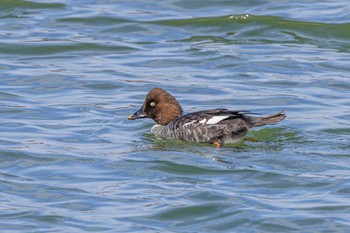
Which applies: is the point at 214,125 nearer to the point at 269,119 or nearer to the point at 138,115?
the point at 269,119

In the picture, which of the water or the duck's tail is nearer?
the water

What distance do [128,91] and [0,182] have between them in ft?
16.4

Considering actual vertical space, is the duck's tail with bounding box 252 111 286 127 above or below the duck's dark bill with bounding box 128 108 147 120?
above

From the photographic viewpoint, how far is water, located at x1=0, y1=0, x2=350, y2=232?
11.7m

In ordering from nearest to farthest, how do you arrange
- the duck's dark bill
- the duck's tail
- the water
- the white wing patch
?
the water
the duck's tail
the white wing patch
the duck's dark bill

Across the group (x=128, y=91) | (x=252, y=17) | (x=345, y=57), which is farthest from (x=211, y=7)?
(x=128, y=91)

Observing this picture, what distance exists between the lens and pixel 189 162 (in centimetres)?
1350

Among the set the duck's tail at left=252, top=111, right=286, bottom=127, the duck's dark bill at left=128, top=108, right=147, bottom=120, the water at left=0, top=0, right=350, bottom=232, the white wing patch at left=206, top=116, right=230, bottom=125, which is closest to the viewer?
the water at left=0, top=0, right=350, bottom=232

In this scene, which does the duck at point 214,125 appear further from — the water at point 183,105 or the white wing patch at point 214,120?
the water at point 183,105

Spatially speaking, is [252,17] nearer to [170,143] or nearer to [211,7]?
[211,7]

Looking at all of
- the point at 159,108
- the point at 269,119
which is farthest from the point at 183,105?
the point at 269,119

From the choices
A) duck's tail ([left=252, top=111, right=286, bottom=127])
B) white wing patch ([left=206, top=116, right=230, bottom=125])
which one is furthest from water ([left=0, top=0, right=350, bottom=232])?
white wing patch ([left=206, top=116, right=230, bottom=125])

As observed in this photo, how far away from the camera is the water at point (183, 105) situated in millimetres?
11672

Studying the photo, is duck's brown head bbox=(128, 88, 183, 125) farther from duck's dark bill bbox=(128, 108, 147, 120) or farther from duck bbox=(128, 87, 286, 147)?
duck bbox=(128, 87, 286, 147)
